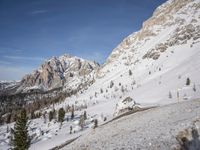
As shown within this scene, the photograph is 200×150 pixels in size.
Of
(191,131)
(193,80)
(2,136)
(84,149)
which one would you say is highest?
(193,80)

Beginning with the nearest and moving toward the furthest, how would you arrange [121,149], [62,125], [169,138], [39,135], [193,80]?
[121,149] → [169,138] → [193,80] → [39,135] → [62,125]

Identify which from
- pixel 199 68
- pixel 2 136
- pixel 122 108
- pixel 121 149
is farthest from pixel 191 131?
pixel 2 136

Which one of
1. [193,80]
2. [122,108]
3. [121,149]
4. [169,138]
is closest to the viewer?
[121,149]

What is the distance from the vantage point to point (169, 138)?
25141 mm

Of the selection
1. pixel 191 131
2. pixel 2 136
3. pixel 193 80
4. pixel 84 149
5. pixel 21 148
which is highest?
pixel 193 80

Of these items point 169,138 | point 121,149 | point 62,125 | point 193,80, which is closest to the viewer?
point 121,149

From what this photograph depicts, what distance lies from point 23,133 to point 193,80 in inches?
5012

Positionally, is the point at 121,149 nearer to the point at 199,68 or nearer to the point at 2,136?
the point at 199,68

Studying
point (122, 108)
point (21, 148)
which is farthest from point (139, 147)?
point (122, 108)

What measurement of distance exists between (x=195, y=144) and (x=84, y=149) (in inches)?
452

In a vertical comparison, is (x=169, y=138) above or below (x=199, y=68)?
below

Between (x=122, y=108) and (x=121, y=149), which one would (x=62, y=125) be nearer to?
(x=122, y=108)

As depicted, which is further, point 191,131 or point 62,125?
point 62,125

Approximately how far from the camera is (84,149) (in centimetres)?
2623
